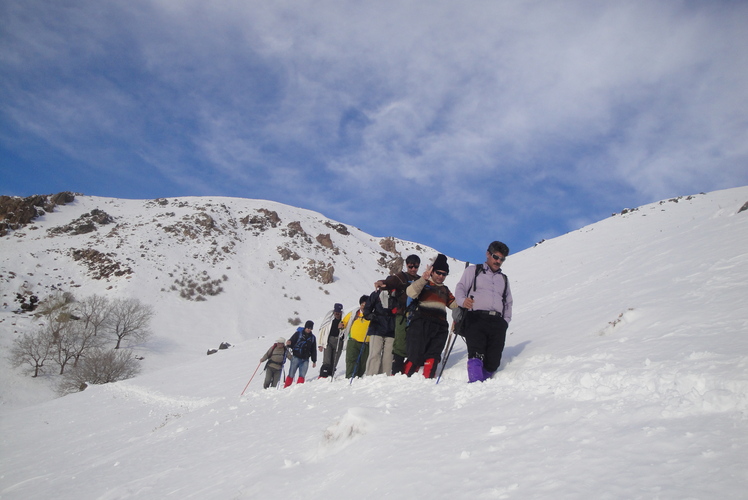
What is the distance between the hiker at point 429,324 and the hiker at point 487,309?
55cm

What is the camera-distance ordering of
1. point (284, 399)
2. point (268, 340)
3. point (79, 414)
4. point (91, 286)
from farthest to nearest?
point (91, 286), point (268, 340), point (79, 414), point (284, 399)

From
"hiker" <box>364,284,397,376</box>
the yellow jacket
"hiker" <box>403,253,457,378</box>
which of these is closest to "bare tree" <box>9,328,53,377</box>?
the yellow jacket

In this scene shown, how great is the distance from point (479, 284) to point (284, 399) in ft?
13.8

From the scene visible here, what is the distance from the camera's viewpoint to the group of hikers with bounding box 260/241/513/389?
5.67 meters

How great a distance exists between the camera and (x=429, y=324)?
646cm

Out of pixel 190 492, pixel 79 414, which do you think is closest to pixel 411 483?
pixel 190 492

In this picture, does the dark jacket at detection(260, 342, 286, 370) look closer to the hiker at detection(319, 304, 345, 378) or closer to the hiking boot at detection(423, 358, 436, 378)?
the hiker at detection(319, 304, 345, 378)

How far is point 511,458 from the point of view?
2.71m

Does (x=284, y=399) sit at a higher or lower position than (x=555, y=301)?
lower

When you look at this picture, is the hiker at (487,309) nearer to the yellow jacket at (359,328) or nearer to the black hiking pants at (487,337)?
the black hiking pants at (487,337)

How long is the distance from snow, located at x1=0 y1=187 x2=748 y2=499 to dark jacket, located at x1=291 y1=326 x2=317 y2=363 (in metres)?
2.17

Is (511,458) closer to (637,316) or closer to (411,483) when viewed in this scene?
(411,483)

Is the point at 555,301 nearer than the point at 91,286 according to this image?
Yes

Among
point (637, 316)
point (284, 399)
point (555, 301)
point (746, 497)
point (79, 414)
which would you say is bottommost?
point (79, 414)
